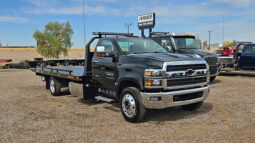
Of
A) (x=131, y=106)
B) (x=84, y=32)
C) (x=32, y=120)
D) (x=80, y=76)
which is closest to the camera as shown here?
(x=131, y=106)

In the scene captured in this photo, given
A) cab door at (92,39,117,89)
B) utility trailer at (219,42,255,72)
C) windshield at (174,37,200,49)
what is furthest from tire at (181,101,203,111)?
utility trailer at (219,42,255,72)

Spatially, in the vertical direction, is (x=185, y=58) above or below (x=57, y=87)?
above

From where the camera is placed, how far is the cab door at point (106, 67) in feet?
20.1

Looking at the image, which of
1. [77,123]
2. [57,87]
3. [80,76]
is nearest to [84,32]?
[57,87]

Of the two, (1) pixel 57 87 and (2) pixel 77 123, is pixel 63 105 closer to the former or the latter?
(1) pixel 57 87

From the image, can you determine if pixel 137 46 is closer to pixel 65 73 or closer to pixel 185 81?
pixel 185 81

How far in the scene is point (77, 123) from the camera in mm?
5648

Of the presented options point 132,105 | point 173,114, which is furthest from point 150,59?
point 173,114

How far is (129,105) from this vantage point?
17.8 ft

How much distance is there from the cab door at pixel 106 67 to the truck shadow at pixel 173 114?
1.29 meters

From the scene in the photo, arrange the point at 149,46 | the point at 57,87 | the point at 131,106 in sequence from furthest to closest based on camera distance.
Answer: the point at 57,87 < the point at 149,46 < the point at 131,106

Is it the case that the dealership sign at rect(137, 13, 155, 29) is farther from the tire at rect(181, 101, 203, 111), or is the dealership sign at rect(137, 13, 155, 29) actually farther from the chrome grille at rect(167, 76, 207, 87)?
the chrome grille at rect(167, 76, 207, 87)

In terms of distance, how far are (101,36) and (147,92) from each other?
3150 millimetres

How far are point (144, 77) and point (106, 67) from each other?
162cm
